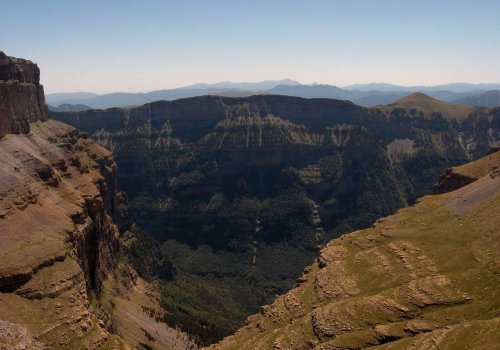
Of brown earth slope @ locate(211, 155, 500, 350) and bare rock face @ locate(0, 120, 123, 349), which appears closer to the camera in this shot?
brown earth slope @ locate(211, 155, 500, 350)

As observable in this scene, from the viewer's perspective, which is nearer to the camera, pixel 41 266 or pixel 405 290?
pixel 405 290

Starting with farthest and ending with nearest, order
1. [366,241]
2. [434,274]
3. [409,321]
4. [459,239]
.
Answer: [366,241] → [459,239] → [434,274] → [409,321]

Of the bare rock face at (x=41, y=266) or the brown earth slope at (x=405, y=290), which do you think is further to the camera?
the bare rock face at (x=41, y=266)

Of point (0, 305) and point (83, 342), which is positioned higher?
point (0, 305)

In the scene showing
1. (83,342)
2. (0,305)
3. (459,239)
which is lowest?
(83,342)

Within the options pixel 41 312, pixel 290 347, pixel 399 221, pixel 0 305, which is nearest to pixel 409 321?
pixel 290 347

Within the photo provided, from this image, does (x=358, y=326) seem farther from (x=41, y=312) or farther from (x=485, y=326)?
(x=41, y=312)

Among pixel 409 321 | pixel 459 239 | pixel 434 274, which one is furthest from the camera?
pixel 459 239

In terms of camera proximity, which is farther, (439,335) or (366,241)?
(366,241)
